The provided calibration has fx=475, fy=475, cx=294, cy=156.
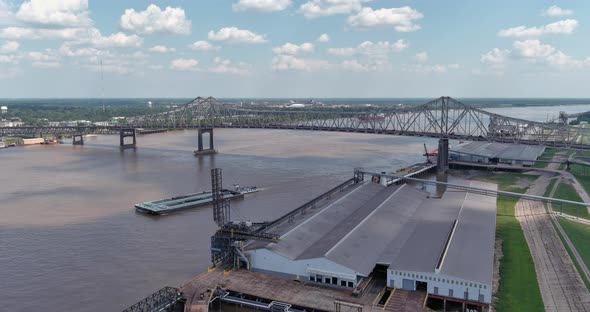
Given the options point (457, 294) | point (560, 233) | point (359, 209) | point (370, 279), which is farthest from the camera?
point (359, 209)

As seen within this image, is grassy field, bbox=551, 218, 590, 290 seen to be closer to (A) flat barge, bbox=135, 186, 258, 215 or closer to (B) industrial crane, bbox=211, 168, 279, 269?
(B) industrial crane, bbox=211, 168, 279, 269

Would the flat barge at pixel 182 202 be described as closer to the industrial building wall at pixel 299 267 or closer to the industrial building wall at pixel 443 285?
the industrial building wall at pixel 299 267

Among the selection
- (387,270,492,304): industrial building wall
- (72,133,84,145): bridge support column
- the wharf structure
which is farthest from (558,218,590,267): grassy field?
(72,133,84,145): bridge support column

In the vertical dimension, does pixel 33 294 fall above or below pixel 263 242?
below

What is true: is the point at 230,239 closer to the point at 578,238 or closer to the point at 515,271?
the point at 515,271

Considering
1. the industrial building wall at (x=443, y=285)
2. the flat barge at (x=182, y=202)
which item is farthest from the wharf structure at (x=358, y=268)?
the flat barge at (x=182, y=202)

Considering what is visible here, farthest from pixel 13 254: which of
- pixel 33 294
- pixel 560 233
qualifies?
pixel 560 233

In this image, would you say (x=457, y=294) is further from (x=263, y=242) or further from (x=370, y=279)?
(x=263, y=242)
